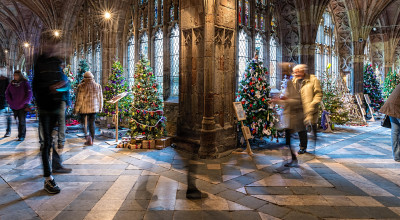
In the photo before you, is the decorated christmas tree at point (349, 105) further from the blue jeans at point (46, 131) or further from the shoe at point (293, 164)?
the blue jeans at point (46, 131)

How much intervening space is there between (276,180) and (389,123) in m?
3.20

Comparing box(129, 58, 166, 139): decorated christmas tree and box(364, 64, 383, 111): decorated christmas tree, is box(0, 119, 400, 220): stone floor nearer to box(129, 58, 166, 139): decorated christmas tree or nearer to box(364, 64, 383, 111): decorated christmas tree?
box(129, 58, 166, 139): decorated christmas tree

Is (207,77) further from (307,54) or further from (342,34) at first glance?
(342,34)

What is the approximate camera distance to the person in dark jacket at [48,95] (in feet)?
12.2

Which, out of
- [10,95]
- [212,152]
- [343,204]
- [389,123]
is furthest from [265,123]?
[10,95]

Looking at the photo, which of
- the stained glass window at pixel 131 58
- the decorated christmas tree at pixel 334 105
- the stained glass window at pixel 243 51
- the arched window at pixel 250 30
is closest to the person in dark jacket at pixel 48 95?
the arched window at pixel 250 30

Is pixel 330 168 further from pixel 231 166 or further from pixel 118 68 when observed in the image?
pixel 118 68

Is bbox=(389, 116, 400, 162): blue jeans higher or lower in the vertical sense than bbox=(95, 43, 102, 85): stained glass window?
lower

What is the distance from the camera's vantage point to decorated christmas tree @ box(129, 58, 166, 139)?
23.4 ft

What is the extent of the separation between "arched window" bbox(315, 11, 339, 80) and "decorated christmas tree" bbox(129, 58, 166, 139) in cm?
1130

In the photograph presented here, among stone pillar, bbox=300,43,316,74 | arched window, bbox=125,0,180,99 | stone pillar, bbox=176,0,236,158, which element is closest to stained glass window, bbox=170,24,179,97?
arched window, bbox=125,0,180,99

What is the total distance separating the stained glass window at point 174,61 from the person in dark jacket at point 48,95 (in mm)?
5892

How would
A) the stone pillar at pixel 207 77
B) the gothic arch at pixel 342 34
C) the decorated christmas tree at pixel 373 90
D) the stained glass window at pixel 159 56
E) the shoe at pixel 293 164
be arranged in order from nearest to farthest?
the shoe at pixel 293 164, the stone pillar at pixel 207 77, the stained glass window at pixel 159 56, the decorated christmas tree at pixel 373 90, the gothic arch at pixel 342 34

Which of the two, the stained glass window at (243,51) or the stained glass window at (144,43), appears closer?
the stained glass window at (243,51)
